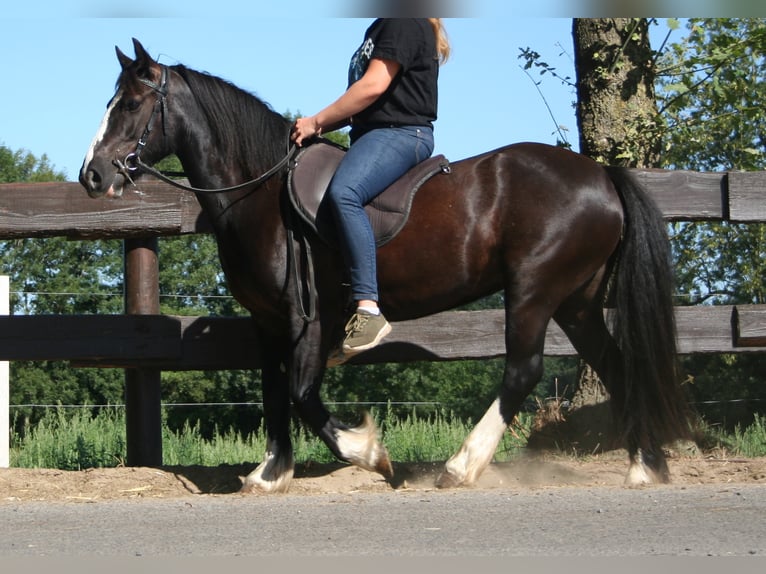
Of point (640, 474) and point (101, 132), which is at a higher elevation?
point (101, 132)

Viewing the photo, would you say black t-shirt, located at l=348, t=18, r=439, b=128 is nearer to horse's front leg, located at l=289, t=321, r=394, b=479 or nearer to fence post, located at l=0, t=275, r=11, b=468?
horse's front leg, located at l=289, t=321, r=394, b=479

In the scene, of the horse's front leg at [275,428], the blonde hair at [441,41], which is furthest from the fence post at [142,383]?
the blonde hair at [441,41]

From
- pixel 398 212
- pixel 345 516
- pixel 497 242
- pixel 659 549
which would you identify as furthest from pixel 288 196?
pixel 659 549

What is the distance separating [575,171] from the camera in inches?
232

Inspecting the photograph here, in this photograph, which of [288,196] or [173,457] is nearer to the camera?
[288,196]

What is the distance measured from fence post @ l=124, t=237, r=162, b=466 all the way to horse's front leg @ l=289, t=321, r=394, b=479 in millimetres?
1688

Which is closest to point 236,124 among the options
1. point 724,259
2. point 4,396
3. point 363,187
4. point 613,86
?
point 363,187

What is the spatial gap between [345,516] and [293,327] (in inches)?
59.1

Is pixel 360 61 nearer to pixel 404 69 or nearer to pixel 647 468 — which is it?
pixel 404 69

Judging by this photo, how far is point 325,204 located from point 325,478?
5.80 feet

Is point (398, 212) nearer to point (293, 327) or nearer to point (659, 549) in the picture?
point (293, 327)


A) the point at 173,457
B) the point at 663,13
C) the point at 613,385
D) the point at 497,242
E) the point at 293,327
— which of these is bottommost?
the point at 173,457

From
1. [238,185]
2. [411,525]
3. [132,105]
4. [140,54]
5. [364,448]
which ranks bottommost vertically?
[411,525]

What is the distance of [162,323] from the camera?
6781 millimetres
